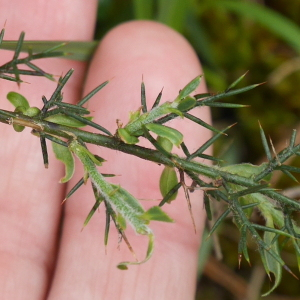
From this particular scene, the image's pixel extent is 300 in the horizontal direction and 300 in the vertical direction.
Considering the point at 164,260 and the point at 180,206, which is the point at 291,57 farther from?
the point at 164,260

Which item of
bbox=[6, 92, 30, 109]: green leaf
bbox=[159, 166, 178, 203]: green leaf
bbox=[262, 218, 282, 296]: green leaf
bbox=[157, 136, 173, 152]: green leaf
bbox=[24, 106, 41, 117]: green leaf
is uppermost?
bbox=[6, 92, 30, 109]: green leaf

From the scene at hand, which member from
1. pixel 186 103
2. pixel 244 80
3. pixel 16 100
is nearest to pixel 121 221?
pixel 186 103

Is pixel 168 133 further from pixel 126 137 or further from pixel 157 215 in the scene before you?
pixel 157 215

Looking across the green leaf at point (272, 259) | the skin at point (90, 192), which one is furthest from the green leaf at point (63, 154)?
the skin at point (90, 192)

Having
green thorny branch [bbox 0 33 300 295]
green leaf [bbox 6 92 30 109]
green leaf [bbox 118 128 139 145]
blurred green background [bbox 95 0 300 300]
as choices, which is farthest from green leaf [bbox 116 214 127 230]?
blurred green background [bbox 95 0 300 300]

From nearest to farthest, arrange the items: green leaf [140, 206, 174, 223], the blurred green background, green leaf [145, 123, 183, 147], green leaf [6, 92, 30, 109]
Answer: green leaf [140, 206, 174, 223] < green leaf [145, 123, 183, 147] < green leaf [6, 92, 30, 109] < the blurred green background

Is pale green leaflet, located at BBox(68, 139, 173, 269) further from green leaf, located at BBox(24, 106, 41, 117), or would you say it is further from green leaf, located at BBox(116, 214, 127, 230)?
green leaf, located at BBox(24, 106, 41, 117)

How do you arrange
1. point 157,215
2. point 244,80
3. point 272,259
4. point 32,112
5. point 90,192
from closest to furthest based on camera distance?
point 157,215
point 32,112
point 272,259
point 90,192
point 244,80
